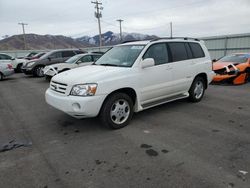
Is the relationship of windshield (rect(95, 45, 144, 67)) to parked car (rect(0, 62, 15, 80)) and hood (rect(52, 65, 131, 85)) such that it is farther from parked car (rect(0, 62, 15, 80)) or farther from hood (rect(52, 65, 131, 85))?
parked car (rect(0, 62, 15, 80))

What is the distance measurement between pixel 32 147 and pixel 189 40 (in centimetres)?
479

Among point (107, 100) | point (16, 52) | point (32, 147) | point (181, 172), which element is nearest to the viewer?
point (181, 172)

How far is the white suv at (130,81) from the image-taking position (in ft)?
12.6

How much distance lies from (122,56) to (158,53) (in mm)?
873

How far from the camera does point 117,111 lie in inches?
164

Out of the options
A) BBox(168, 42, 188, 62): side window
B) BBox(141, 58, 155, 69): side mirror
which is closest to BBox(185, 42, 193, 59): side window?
BBox(168, 42, 188, 62): side window

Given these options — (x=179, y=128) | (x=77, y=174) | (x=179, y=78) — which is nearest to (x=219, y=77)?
(x=179, y=78)

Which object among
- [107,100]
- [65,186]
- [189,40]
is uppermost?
[189,40]

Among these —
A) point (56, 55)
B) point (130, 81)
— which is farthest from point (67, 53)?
point (130, 81)

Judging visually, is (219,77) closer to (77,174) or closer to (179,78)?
(179,78)

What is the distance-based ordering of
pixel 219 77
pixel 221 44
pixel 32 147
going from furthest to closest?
1. pixel 221 44
2. pixel 219 77
3. pixel 32 147

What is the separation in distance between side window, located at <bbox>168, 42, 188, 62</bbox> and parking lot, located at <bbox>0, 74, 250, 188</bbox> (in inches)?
54.2

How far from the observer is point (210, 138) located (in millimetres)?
3666

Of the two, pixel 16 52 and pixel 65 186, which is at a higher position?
pixel 16 52
